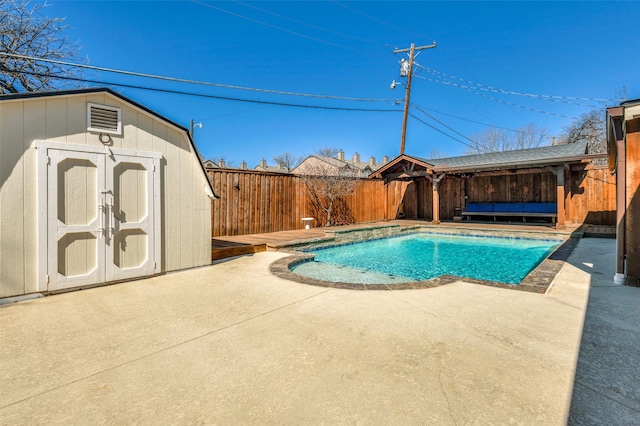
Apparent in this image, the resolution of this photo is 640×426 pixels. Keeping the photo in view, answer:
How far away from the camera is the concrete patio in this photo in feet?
5.22

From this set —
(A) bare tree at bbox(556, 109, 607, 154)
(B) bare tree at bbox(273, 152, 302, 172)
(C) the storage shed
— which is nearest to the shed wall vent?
(C) the storage shed

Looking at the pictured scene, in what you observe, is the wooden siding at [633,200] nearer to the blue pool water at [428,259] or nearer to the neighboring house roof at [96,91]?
the blue pool water at [428,259]

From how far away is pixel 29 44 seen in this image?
8.55 m

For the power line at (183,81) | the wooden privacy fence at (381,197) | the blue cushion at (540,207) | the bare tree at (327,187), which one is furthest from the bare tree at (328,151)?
the blue cushion at (540,207)

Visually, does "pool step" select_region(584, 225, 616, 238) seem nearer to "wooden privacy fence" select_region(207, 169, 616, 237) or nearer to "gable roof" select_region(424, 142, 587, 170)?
"wooden privacy fence" select_region(207, 169, 616, 237)

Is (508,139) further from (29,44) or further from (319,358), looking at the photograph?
(29,44)

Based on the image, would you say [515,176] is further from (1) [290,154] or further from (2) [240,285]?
(1) [290,154]

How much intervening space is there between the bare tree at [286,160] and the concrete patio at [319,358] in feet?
125

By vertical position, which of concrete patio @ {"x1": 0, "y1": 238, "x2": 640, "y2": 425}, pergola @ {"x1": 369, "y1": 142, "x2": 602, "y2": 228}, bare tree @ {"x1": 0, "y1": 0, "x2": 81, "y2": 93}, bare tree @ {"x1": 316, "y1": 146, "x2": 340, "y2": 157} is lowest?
concrete patio @ {"x1": 0, "y1": 238, "x2": 640, "y2": 425}

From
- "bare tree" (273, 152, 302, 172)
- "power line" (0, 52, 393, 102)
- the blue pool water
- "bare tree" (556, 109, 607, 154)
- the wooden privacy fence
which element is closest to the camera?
"power line" (0, 52, 393, 102)

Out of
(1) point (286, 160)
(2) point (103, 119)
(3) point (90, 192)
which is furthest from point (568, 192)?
(1) point (286, 160)

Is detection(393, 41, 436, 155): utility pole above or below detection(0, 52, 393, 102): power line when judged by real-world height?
above

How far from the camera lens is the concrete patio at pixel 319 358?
1.59m

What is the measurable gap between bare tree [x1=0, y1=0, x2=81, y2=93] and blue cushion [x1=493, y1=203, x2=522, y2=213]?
15706 mm
